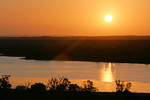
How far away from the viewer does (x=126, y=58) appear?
73.9 meters

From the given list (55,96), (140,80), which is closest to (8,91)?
(55,96)

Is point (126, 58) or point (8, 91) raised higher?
point (126, 58)

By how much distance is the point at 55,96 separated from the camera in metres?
20.3

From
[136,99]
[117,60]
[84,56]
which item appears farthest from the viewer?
[84,56]

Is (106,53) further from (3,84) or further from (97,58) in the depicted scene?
(3,84)

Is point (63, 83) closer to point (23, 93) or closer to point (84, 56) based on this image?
point (23, 93)

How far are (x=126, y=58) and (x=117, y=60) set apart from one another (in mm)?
2195

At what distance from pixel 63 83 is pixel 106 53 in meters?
62.6

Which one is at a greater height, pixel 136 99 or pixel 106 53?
pixel 106 53

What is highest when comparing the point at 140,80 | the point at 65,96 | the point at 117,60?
the point at 117,60

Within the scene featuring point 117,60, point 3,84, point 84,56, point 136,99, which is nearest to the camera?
point 136,99

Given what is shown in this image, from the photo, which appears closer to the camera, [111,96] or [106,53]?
[111,96]

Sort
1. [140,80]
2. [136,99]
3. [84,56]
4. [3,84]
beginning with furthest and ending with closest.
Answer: [84,56] → [140,80] → [3,84] → [136,99]

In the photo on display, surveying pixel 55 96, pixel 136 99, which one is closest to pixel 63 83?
pixel 55 96
